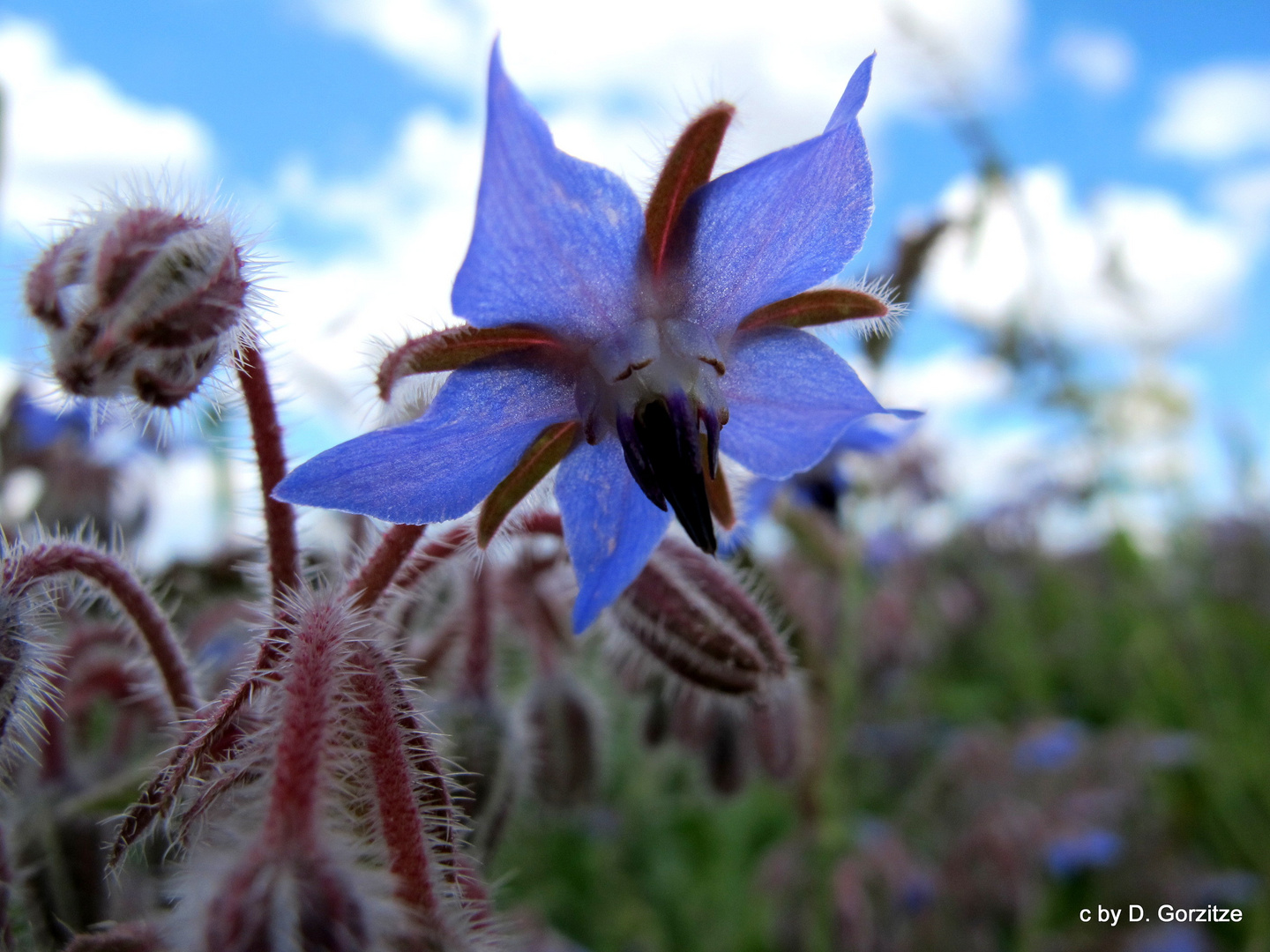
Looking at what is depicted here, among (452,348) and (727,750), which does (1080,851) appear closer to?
(727,750)

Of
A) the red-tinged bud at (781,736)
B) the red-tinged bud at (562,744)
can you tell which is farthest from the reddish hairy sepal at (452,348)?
the red-tinged bud at (781,736)

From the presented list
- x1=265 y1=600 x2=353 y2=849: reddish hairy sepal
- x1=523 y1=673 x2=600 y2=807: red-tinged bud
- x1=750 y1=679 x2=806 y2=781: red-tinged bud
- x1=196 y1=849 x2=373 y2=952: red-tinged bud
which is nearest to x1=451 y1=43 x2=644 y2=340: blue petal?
x1=265 y1=600 x2=353 y2=849: reddish hairy sepal

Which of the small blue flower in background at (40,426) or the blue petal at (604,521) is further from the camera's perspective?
the small blue flower in background at (40,426)

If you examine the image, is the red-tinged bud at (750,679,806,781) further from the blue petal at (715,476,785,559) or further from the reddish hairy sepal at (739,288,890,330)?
the reddish hairy sepal at (739,288,890,330)

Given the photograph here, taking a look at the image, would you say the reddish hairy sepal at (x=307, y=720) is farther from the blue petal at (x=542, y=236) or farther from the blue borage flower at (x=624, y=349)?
the blue petal at (x=542, y=236)

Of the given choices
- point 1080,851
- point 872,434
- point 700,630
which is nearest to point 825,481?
point 872,434

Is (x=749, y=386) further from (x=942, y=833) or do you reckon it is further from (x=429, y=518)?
(x=942, y=833)
